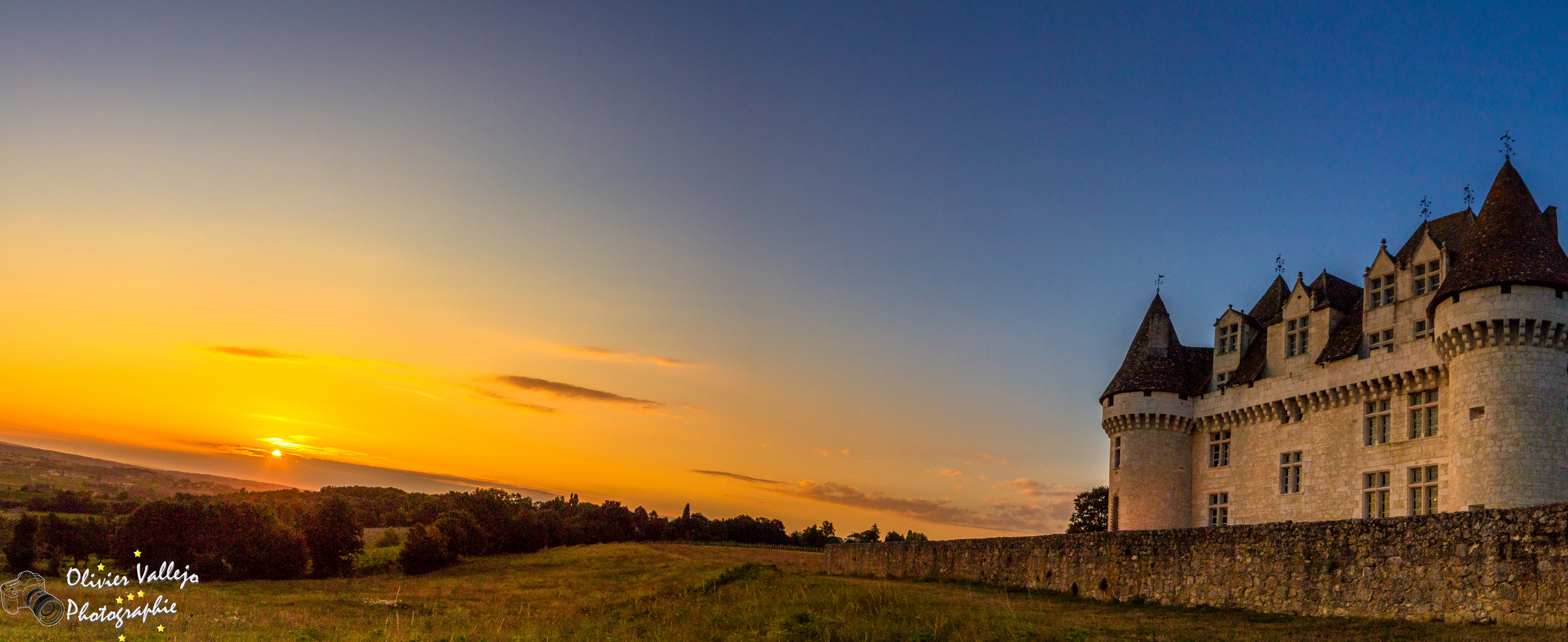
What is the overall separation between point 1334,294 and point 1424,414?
8.19m

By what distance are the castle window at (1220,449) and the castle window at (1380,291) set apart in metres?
8.04

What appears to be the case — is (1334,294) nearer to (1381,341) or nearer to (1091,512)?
(1381,341)

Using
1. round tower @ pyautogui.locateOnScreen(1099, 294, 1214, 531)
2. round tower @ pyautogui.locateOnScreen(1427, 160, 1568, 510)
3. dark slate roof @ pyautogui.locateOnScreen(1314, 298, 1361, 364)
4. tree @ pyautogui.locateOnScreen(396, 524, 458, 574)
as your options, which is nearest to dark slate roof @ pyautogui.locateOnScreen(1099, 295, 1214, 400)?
round tower @ pyautogui.locateOnScreen(1099, 294, 1214, 531)

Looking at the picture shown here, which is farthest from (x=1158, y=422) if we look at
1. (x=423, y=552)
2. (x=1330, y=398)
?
(x=423, y=552)

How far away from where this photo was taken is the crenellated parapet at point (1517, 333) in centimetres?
2727

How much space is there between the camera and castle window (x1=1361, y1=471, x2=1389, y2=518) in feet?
106

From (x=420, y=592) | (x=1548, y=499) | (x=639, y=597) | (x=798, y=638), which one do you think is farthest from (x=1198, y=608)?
(x=420, y=592)

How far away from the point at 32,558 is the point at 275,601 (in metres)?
14.3

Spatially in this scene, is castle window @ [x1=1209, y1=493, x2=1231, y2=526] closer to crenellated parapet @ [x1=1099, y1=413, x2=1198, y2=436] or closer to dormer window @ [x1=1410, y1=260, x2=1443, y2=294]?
crenellated parapet @ [x1=1099, y1=413, x2=1198, y2=436]

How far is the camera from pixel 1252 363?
40219 mm

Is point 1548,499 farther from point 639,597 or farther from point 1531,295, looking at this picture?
point 639,597

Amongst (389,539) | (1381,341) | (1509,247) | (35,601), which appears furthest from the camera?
(389,539)

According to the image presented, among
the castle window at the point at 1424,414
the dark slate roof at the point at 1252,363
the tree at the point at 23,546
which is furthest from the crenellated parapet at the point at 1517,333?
the tree at the point at 23,546

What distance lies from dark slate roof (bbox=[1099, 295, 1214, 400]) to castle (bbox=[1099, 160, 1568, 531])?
75 millimetres
